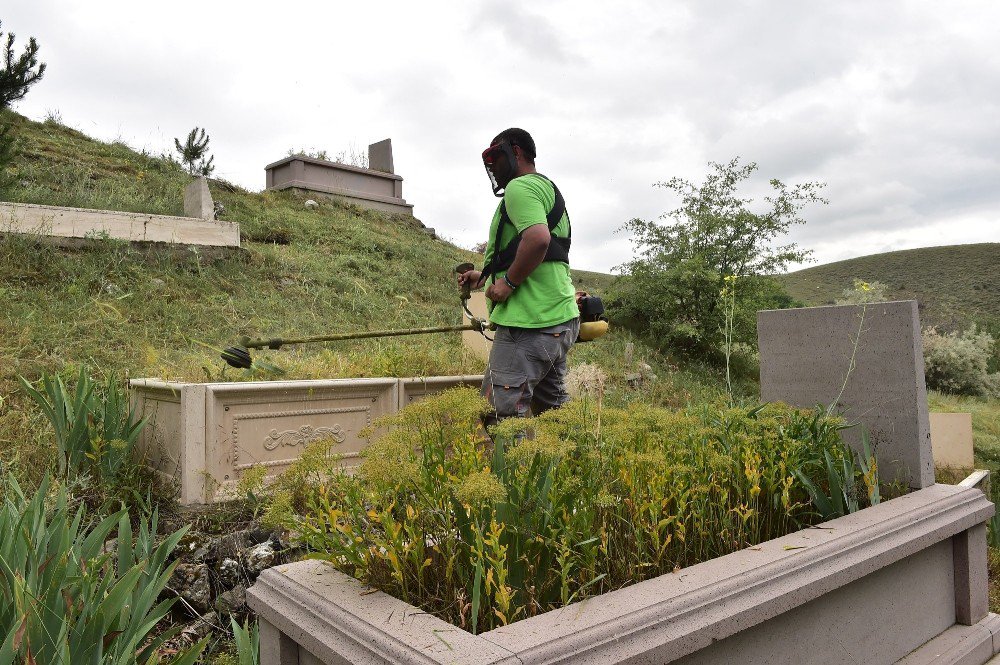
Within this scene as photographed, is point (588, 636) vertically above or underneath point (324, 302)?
underneath

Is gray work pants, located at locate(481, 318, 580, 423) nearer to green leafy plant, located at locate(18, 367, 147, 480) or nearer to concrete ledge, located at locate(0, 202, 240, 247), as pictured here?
green leafy plant, located at locate(18, 367, 147, 480)

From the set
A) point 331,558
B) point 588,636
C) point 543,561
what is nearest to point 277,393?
point 331,558

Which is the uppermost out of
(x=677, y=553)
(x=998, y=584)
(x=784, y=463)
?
(x=784, y=463)

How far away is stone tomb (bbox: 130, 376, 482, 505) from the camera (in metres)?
3.56

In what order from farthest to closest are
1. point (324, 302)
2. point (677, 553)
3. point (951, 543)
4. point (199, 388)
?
point (324, 302) < point (199, 388) < point (951, 543) < point (677, 553)

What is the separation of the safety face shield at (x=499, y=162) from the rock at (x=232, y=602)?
2.25 metres

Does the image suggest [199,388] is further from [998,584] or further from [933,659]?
[998,584]

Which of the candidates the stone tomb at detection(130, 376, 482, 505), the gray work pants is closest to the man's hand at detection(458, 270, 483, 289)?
the gray work pants

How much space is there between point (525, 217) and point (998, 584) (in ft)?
10.9

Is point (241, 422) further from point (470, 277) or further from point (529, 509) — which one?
point (529, 509)

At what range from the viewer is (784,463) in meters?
2.54

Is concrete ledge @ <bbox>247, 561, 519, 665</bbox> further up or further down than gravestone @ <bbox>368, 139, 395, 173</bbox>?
further down

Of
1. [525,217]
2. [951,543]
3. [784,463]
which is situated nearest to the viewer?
[784,463]

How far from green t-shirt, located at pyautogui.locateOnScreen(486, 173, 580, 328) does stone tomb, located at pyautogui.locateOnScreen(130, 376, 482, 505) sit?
3.91ft
